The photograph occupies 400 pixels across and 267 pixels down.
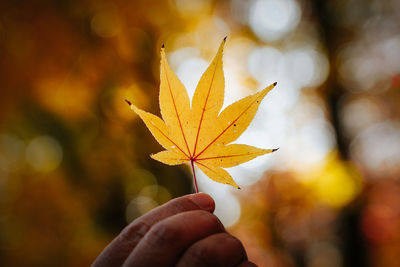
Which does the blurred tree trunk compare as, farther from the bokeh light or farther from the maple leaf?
the bokeh light

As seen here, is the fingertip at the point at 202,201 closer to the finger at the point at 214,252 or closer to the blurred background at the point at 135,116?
the finger at the point at 214,252

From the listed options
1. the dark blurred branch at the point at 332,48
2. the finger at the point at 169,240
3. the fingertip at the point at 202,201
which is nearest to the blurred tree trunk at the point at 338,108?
the dark blurred branch at the point at 332,48

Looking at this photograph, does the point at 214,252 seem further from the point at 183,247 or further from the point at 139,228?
the point at 139,228

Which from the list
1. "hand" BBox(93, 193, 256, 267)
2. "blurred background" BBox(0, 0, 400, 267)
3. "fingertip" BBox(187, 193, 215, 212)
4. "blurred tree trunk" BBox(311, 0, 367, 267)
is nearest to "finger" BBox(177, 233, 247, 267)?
"hand" BBox(93, 193, 256, 267)

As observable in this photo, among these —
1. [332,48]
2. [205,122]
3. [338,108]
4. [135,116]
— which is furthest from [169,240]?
[332,48]

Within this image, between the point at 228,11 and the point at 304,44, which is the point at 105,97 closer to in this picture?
the point at 228,11

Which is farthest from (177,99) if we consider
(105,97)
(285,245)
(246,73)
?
(285,245)
